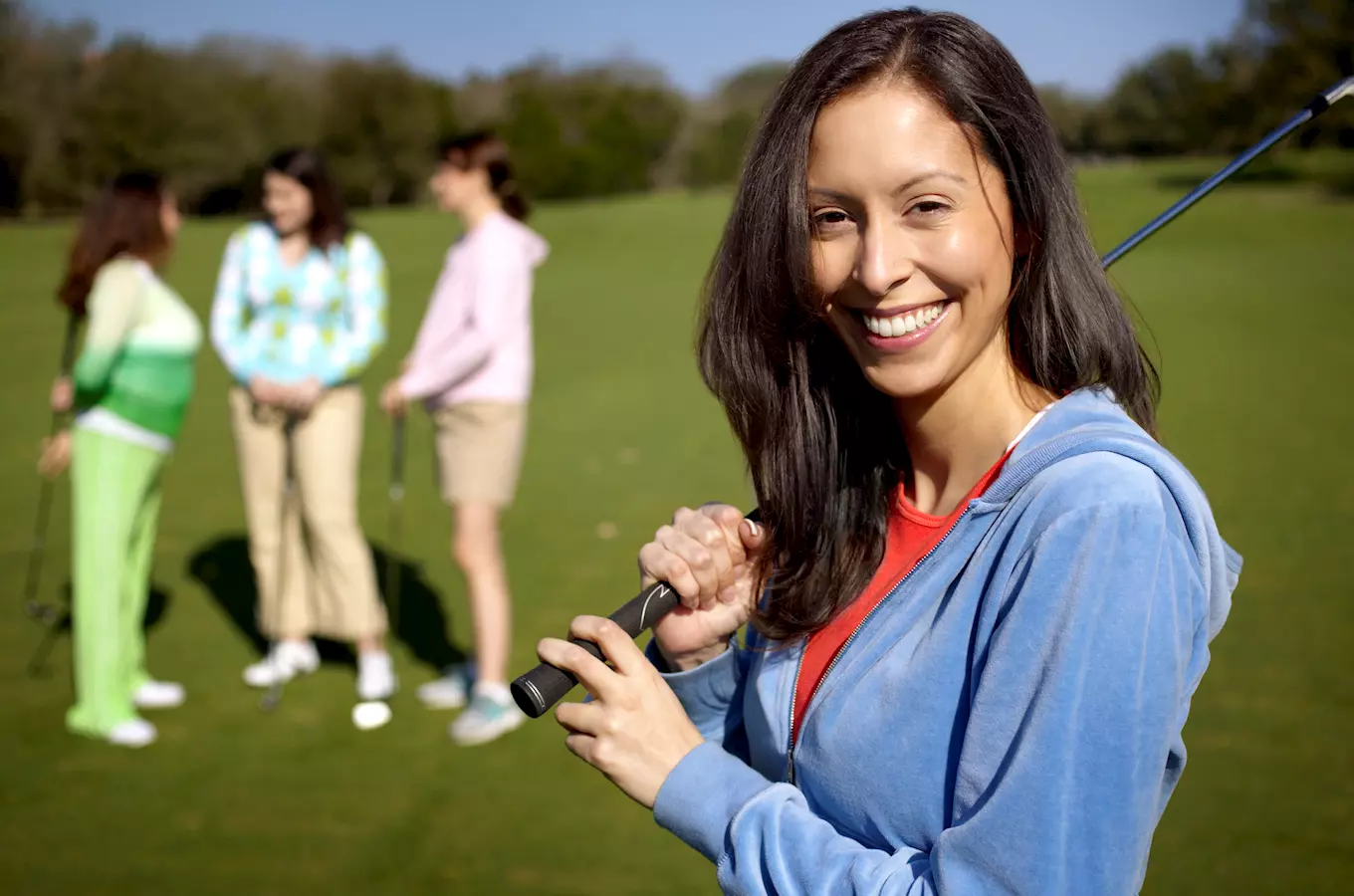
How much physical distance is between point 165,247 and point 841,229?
17.2 ft

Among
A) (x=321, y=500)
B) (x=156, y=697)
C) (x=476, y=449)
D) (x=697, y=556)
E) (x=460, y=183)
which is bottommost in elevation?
(x=156, y=697)

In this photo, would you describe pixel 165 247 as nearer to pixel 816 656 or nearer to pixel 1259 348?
pixel 816 656

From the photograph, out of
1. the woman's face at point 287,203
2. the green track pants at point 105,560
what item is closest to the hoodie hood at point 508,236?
the woman's face at point 287,203

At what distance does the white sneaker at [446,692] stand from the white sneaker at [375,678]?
0.16m

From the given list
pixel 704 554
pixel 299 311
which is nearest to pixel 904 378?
pixel 704 554

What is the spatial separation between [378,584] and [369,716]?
2019 millimetres

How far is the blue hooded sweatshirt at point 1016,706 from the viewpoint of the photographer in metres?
1.44

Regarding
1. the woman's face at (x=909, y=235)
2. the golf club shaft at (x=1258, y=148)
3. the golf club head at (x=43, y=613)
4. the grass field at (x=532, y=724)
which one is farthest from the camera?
the golf club head at (x=43, y=613)

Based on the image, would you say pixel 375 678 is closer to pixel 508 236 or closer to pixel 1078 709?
pixel 508 236

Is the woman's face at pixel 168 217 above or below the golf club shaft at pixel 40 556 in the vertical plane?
above

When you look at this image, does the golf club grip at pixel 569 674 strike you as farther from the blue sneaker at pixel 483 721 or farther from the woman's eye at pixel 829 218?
the blue sneaker at pixel 483 721

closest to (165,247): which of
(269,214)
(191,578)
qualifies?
(269,214)

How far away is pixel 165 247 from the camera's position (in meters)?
6.26

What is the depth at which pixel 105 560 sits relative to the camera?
6059 mm
